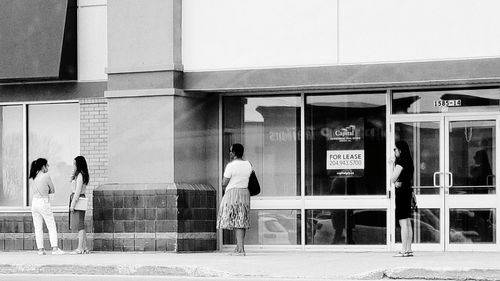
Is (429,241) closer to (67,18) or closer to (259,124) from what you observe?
(259,124)

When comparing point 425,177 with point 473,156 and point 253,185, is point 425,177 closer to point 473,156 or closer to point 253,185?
point 473,156

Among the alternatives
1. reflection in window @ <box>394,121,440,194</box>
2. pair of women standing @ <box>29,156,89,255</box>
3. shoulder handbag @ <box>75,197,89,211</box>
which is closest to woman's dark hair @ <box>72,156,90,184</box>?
pair of women standing @ <box>29,156,89,255</box>

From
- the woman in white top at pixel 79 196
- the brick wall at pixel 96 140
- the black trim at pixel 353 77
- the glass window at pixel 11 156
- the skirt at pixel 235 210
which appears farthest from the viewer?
the glass window at pixel 11 156

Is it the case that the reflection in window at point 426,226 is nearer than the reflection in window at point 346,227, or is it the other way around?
the reflection in window at point 426,226

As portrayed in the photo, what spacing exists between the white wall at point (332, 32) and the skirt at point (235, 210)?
246 cm

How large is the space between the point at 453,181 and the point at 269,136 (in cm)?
331

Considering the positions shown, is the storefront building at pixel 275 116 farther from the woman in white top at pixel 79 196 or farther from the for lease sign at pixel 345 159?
the woman in white top at pixel 79 196

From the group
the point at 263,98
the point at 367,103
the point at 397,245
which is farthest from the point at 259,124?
the point at 397,245

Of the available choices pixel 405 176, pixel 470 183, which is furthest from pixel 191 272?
A: pixel 470 183

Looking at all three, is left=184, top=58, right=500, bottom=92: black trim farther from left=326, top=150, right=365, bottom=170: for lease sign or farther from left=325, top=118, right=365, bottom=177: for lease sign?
left=326, top=150, right=365, bottom=170: for lease sign

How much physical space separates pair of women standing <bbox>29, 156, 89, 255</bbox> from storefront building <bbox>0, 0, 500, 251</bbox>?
0.45 m

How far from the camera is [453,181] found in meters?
18.0

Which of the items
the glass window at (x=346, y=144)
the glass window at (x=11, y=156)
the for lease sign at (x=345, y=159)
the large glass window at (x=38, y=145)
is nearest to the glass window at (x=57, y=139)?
the large glass window at (x=38, y=145)

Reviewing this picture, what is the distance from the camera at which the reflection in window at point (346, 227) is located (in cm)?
1841
